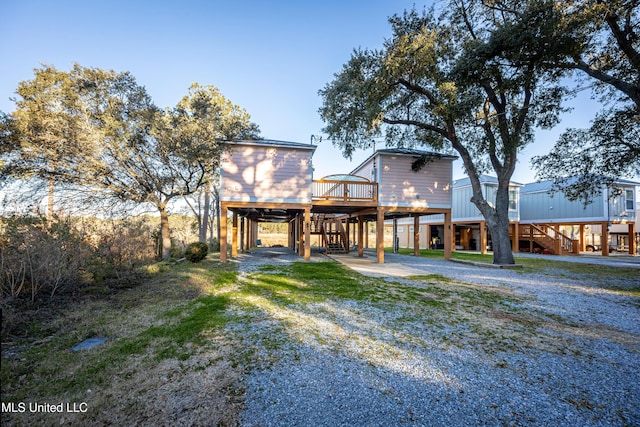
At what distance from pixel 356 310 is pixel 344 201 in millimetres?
8344

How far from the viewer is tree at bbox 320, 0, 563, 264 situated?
10531 mm

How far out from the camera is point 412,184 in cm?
1409

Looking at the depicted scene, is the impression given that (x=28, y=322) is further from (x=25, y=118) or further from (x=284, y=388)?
(x=25, y=118)

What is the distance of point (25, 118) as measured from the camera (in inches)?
352

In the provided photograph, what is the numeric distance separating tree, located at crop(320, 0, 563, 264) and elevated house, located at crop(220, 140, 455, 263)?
1569 mm

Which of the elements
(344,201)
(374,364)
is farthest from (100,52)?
(374,364)

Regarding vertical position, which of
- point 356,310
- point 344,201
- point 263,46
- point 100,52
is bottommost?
point 356,310

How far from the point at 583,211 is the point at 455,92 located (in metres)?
17.0

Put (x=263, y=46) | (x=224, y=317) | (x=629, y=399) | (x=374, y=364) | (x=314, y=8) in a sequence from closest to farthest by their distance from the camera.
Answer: (x=629, y=399)
(x=374, y=364)
(x=224, y=317)
(x=314, y=8)
(x=263, y=46)

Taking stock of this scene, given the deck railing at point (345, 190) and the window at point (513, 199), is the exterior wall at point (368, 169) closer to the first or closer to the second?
the deck railing at point (345, 190)

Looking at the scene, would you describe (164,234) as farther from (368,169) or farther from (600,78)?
(600,78)

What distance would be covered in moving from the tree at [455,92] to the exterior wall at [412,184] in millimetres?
1431

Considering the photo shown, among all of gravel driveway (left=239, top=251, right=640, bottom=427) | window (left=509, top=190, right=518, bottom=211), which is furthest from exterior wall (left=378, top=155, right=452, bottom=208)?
window (left=509, top=190, right=518, bottom=211)

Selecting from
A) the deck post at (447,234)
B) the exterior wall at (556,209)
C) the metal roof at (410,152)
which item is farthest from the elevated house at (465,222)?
the metal roof at (410,152)
